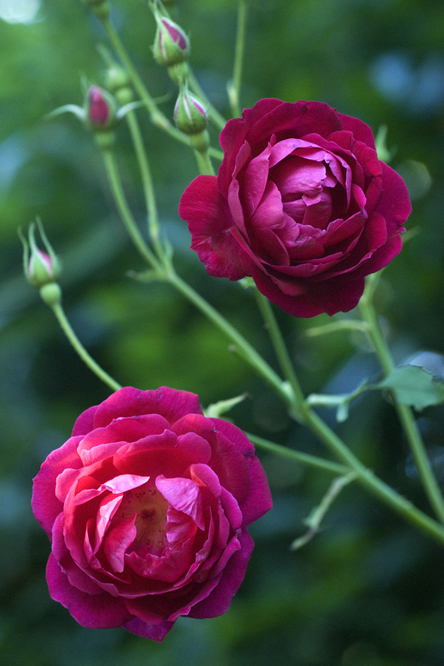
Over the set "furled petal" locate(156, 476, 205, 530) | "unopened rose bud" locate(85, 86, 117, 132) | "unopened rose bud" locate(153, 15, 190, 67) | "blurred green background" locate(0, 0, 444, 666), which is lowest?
"blurred green background" locate(0, 0, 444, 666)

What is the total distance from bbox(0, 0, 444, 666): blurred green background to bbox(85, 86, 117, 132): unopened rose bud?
672mm

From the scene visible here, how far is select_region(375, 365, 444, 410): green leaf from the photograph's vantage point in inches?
28.9

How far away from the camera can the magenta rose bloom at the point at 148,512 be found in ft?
2.01

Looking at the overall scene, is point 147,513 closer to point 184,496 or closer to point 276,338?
point 184,496

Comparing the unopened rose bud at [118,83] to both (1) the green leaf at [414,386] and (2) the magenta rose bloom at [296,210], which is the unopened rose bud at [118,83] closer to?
(2) the magenta rose bloom at [296,210]

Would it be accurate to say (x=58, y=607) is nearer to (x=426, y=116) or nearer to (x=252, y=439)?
(x=252, y=439)

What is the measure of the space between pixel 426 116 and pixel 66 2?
1.10 m

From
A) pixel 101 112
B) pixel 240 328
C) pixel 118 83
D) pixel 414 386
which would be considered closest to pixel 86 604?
pixel 414 386

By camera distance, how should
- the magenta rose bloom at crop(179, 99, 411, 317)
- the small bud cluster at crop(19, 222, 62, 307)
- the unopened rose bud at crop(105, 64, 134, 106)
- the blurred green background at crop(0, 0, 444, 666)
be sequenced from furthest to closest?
1. the blurred green background at crop(0, 0, 444, 666)
2. the unopened rose bud at crop(105, 64, 134, 106)
3. the small bud cluster at crop(19, 222, 62, 307)
4. the magenta rose bloom at crop(179, 99, 411, 317)

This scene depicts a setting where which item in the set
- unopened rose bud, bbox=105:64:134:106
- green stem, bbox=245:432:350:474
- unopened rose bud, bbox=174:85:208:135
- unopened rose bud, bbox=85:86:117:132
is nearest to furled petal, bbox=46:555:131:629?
green stem, bbox=245:432:350:474

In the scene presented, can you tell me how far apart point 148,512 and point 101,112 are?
582mm

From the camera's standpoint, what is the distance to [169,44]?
813mm

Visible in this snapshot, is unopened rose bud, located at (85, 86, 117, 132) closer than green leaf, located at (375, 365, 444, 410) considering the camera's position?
No

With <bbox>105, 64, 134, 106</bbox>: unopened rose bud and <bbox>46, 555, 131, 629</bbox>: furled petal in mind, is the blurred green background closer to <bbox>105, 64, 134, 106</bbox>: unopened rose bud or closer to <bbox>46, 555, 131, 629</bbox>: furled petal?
<bbox>105, 64, 134, 106</bbox>: unopened rose bud
